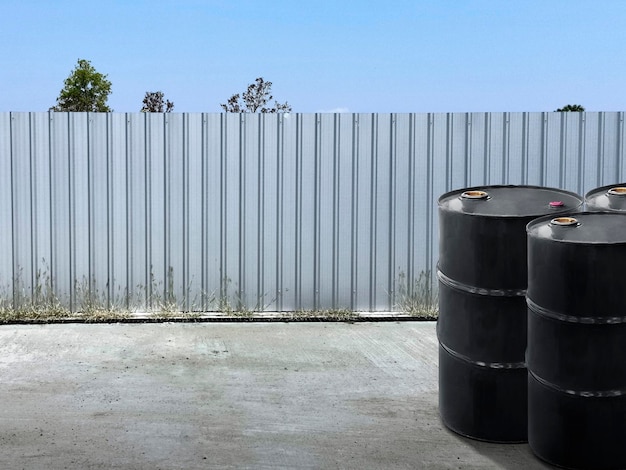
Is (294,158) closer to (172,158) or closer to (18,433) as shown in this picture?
(172,158)

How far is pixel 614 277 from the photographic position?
4191mm

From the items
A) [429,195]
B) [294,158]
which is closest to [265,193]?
[294,158]

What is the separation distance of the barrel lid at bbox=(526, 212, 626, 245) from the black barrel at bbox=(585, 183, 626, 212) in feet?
1.09

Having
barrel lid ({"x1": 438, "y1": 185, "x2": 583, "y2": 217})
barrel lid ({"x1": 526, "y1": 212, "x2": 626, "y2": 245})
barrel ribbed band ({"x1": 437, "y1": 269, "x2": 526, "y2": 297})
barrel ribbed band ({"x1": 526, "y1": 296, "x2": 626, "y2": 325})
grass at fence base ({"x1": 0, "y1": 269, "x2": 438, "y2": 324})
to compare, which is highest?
barrel lid ({"x1": 438, "y1": 185, "x2": 583, "y2": 217})

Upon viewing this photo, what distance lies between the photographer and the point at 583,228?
4441 millimetres

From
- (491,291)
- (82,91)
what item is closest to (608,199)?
(491,291)

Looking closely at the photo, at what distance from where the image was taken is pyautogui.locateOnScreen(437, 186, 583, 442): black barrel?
185 inches

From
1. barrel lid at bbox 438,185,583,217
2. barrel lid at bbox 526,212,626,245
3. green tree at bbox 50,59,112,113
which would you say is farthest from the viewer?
green tree at bbox 50,59,112,113

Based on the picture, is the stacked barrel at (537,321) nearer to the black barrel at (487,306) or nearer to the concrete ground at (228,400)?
the black barrel at (487,306)

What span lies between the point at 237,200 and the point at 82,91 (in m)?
32.8

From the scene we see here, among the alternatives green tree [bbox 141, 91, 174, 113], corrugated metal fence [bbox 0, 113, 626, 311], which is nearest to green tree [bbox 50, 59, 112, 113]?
green tree [bbox 141, 91, 174, 113]

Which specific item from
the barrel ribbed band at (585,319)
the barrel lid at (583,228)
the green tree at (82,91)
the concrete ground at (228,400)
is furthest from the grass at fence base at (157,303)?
the green tree at (82,91)

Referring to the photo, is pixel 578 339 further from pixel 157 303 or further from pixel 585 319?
pixel 157 303

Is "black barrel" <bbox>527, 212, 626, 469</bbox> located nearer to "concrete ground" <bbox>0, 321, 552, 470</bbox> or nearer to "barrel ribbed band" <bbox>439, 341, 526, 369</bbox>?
"barrel ribbed band" <bbox>439, 341, 526, 369</bbox>
